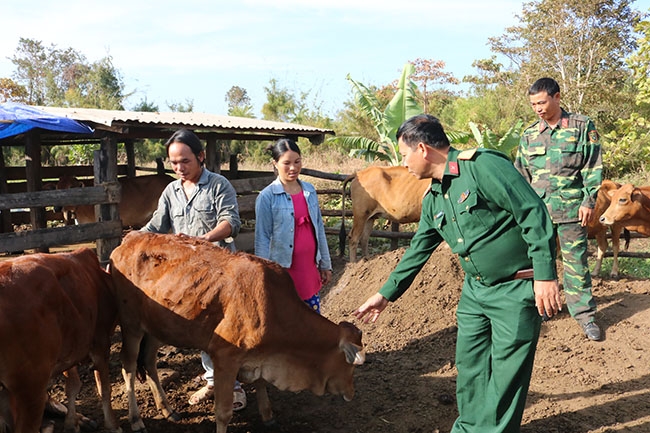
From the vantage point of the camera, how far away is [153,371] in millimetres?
4383

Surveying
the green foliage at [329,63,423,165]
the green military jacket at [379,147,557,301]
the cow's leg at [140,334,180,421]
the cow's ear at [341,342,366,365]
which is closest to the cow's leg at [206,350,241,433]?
the cow's ear at [341,342,366,365]

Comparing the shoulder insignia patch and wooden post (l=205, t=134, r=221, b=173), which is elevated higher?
the shoulder insignia patch

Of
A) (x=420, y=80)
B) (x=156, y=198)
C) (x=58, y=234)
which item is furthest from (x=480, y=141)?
(x=420, y=80)

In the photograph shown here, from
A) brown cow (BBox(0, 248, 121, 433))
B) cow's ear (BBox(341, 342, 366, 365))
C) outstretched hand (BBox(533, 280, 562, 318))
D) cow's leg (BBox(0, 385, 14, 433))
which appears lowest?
cow's leg (BBox(0, 385, 14, 433))

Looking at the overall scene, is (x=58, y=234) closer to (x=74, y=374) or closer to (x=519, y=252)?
(x=74, y=374)

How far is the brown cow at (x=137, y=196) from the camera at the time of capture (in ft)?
32.0

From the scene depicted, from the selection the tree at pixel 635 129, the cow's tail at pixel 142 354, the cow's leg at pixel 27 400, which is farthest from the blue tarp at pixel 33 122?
the tree at pixel 635 129

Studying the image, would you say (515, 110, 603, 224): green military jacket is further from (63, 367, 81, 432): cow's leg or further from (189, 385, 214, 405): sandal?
(63, 367, 81, 432): cow's leg

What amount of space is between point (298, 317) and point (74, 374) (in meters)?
1.72

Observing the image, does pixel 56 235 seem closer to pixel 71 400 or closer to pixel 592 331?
pixel 71 400

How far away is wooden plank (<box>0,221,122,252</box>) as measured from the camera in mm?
5801

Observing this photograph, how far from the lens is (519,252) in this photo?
3037 mm

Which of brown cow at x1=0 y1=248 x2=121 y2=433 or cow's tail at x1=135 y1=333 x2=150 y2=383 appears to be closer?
brown cow at x1=0 y1=248 x2=121 y2=433

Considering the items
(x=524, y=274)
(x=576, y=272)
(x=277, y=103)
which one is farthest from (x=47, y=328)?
(x=277, y=103)
